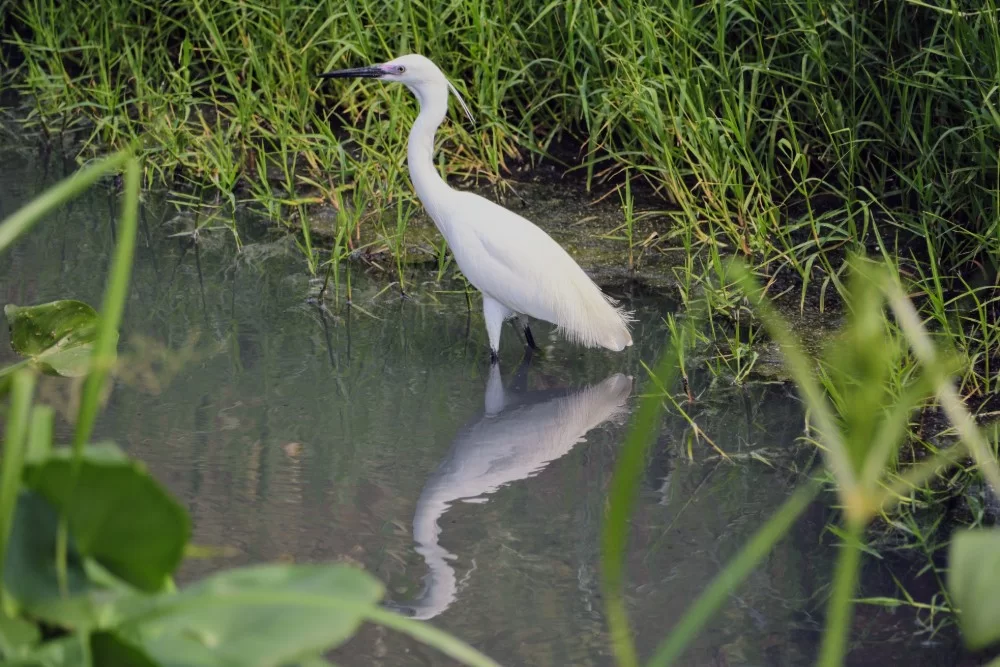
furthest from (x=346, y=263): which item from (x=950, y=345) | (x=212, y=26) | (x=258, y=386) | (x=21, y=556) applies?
(x=21, y=556)

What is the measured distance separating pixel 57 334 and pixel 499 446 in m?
1.44

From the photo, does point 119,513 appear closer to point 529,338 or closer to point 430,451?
point 430,451

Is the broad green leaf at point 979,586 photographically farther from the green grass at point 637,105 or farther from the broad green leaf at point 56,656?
the green grass at point 637,105

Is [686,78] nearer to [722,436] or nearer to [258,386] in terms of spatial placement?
[722,436]

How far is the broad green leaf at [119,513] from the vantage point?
81cm

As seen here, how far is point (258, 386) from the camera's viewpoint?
300cm

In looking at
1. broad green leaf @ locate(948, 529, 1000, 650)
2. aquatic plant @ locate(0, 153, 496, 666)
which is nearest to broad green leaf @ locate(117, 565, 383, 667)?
aquatic plant @ locate(0, 153, 496, 666)

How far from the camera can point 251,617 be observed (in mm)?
826

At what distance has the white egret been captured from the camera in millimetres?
3234

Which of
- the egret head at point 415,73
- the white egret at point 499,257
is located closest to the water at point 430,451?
the white egret at point 499,257

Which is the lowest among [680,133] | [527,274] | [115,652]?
[527,274]

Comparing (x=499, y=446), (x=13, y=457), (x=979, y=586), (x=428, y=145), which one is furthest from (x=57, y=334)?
(x=428, y=145)

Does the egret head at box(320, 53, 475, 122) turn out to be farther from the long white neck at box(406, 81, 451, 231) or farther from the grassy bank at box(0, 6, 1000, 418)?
the grassy bank at box(0, 6, 1000, 418)

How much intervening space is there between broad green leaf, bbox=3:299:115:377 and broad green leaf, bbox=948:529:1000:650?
116 cm
